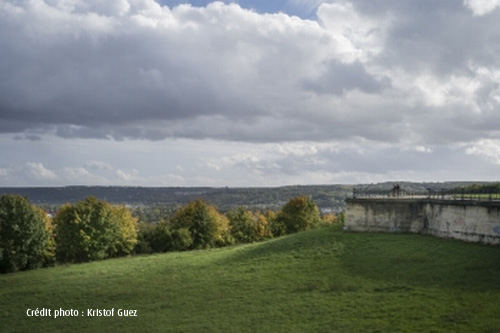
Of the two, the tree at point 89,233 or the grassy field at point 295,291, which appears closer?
the grassy field at point 295,291

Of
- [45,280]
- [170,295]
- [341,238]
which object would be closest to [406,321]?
[170,295]

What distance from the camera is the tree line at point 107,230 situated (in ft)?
169

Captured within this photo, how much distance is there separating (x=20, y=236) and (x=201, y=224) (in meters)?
25.8

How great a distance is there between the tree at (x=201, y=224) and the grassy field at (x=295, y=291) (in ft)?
94.6

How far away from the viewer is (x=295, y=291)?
89.7 feet

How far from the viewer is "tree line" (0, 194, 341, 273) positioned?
2026 inches

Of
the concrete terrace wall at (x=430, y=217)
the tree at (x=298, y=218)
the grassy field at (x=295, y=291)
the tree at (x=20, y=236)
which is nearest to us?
the grassy field at (x=295, y=291)

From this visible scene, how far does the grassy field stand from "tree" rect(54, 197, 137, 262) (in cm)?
1549

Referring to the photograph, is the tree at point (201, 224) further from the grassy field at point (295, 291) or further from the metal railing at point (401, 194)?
the metal railing at point (401, 194)

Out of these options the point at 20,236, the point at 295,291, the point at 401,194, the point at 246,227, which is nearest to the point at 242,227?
the point at 246,227

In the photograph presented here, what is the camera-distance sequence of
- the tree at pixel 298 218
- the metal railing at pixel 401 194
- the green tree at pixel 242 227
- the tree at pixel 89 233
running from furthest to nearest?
1. the green tree at pixel 242 227
2. the tree at pixel 298 218
3. the tree at pixel 89 233
4. the metal railing at pixel 401 194

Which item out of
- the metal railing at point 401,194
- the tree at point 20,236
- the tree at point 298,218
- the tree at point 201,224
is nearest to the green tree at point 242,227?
the tree at point 298,218

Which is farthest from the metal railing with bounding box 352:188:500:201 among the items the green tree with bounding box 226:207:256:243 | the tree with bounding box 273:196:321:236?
the green tree with bounding box 226:207:256:243

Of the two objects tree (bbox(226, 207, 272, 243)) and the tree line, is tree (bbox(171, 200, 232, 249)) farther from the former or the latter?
tree (bbox(226, 207, 272, 243))
